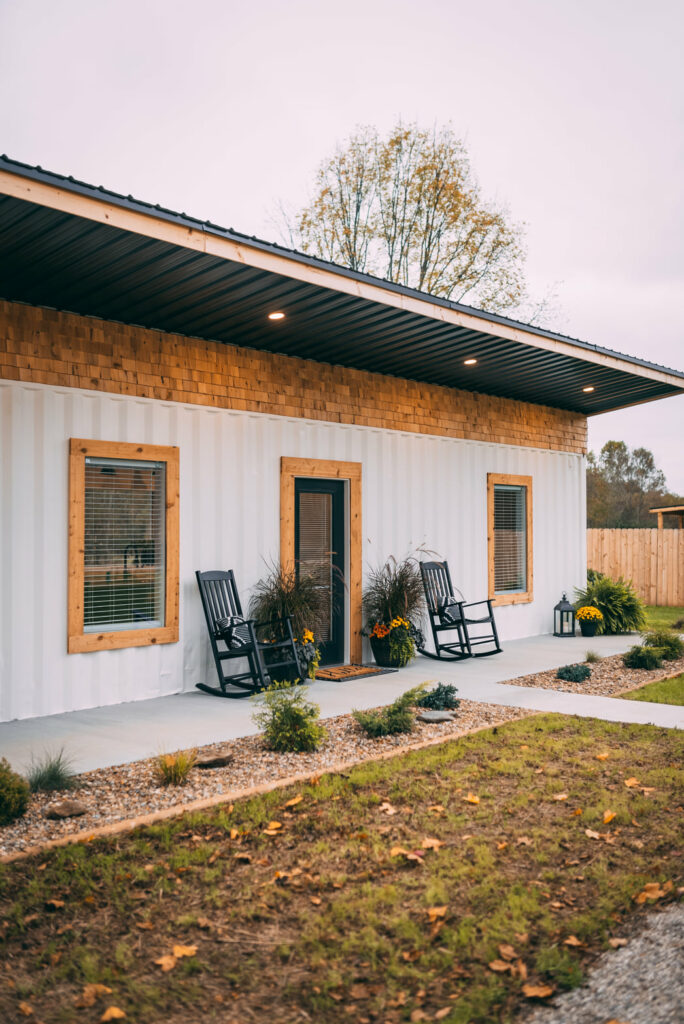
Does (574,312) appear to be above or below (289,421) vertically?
above

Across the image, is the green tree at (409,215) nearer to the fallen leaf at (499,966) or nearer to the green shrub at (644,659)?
the green shrub at (644,659)

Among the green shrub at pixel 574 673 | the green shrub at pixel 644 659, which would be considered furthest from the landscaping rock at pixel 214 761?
the green shrub at pixel 644 659

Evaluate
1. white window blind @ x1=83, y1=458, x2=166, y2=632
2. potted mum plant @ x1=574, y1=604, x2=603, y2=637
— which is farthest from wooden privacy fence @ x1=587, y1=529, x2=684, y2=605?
white window blind @ x1=83, y1=458, x2=166, y2=632

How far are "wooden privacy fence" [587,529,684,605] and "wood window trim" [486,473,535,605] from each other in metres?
6.39

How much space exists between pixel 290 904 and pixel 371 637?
5630 mm

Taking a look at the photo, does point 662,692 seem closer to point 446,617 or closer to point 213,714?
point 446,617

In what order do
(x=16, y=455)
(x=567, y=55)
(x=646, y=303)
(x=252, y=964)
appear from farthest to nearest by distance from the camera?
1. (x=646, y=303)
2. (x=567, y=55)
3. (x=16, y=455)
4. (x=252, y=964)

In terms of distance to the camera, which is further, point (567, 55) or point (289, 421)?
point (567, 55)

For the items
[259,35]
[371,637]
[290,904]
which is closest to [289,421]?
[371,637]

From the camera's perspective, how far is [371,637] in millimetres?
8625

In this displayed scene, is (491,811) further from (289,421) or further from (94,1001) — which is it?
(289,421)

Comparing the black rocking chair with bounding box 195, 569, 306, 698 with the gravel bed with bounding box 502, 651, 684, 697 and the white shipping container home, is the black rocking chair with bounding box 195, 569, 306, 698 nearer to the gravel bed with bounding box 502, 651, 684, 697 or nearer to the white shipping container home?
the white shipping container home

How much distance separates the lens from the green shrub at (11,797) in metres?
3.76

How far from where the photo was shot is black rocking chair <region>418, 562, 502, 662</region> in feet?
29.3
